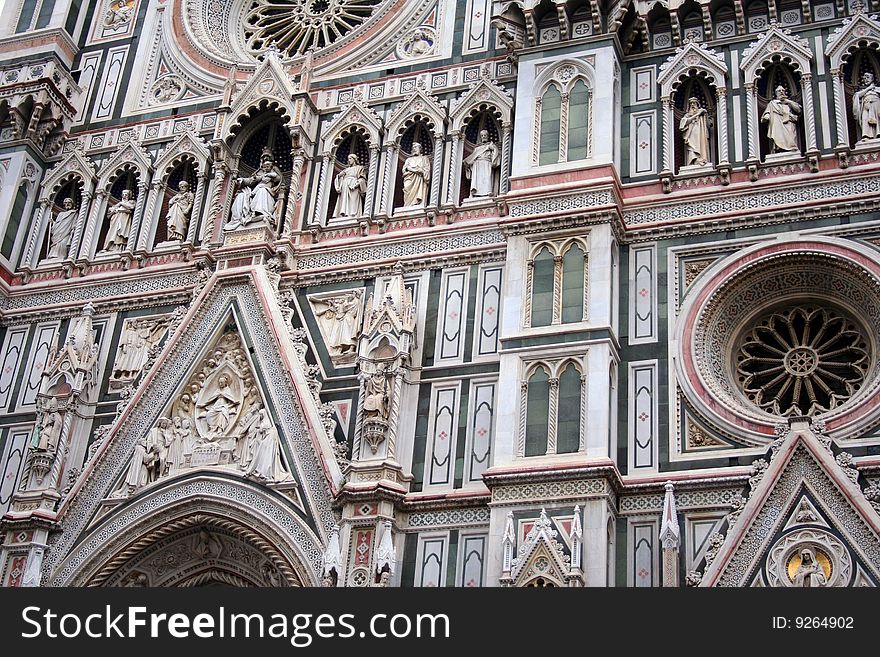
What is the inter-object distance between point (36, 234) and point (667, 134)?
34.2ft

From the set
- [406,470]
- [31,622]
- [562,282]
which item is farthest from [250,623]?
[562,282]

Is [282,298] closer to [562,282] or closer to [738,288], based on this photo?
[562,282]

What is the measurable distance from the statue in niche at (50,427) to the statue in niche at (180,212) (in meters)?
3.40

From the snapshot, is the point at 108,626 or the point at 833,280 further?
the point at 833,280

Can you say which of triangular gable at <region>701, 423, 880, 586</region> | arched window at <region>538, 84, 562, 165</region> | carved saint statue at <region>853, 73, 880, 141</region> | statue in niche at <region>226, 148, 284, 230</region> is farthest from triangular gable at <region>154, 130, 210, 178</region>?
triangular gable at <region>701, 423, 880, 586</region>

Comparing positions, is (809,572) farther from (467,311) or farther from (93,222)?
(93,222)

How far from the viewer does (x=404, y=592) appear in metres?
14.5

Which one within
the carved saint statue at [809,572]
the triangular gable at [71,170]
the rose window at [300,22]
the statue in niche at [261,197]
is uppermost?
the rose window at [300,22]

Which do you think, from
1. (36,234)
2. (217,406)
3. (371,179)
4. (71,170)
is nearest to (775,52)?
(371,179)

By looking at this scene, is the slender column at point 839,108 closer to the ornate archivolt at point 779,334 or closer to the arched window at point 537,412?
the ornate archivolt at point 779,334

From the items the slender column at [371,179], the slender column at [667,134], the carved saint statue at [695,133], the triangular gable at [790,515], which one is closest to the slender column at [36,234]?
the slender column at [371,179]

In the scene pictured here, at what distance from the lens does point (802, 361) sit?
19.0m

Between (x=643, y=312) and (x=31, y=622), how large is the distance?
29.2 feet

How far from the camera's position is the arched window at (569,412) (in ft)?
59.7
